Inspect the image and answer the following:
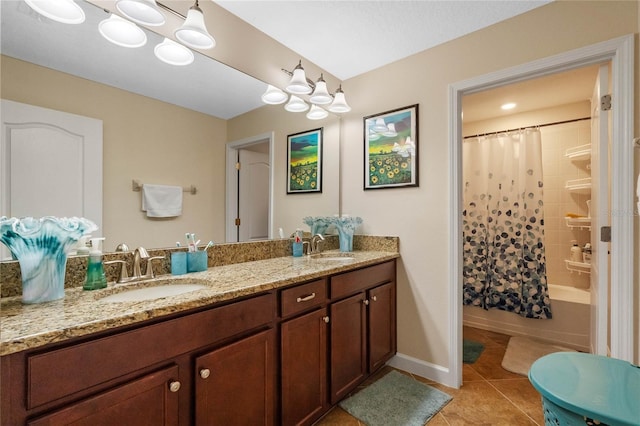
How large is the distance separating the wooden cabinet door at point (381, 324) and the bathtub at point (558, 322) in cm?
143

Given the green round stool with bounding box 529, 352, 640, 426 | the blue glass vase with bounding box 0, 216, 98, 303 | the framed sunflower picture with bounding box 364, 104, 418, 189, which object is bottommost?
the green round stool with bounding box 529, 352, 640, 426

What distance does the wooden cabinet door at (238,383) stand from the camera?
1046 millimetres

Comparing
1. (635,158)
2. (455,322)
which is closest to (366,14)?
(635,158)

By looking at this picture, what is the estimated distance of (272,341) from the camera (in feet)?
4.28

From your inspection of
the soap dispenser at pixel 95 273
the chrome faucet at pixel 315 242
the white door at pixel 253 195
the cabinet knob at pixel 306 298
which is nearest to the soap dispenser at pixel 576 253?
the chrome faucet at pixel 315 242

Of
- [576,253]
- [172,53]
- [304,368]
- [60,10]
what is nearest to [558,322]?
[576,253]

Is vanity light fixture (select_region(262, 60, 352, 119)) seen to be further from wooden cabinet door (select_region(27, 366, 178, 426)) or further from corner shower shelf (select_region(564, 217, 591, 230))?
corner shower shelf (select_region(564, 217, 591, 230))

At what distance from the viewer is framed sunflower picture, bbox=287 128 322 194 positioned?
2297mm

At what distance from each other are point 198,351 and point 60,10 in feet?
4.73

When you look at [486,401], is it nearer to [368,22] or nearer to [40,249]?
[40,249]

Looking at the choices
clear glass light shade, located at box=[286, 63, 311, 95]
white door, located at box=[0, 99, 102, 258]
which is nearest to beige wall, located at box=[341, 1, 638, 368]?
clear glass light shade, located at box=[286, 63, 311, 95]

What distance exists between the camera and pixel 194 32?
1.47m

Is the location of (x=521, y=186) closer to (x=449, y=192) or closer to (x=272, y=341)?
(x=449, y=192)

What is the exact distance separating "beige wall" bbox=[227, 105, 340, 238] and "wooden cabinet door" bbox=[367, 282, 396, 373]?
2.48ft
